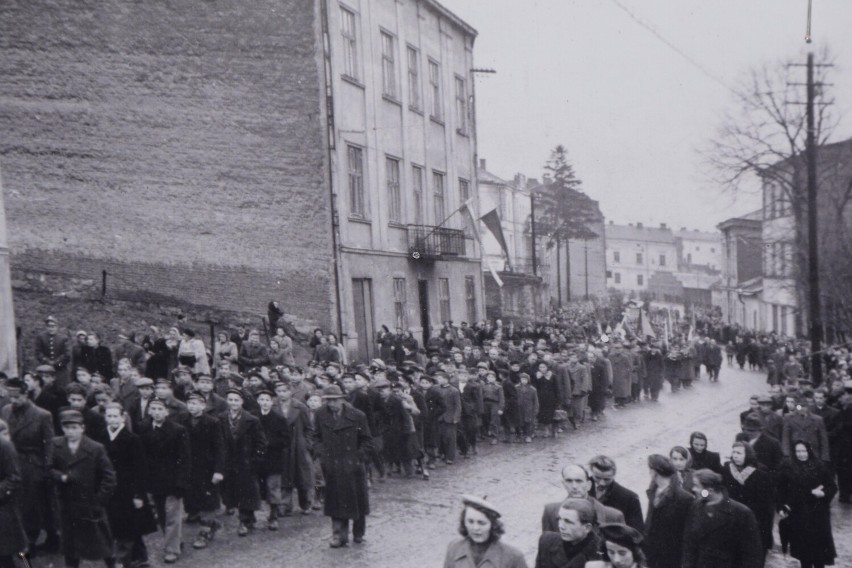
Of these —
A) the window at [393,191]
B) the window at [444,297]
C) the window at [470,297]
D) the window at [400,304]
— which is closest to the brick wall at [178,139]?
the window at [400,304]

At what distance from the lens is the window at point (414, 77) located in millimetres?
30312

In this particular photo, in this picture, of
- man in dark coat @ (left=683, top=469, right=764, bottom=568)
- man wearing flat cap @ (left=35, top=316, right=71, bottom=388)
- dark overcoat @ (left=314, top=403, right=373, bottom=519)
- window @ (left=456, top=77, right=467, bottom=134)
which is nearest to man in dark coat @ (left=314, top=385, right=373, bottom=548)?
dark overcoat @ (left=314, top=403, right=373, bottom=519)

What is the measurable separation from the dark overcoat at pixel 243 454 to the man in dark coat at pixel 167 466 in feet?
3.06

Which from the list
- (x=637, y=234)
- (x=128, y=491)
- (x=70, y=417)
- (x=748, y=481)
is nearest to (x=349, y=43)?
(x=128, y=491)

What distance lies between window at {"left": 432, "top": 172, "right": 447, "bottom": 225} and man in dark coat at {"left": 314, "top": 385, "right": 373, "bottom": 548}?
21.1m

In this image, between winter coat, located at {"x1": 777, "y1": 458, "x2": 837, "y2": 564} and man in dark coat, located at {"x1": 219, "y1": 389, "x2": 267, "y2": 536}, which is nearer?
winter coat, located at {"x1": 777, "y1": 458, "x2": 837, "y2": 564}

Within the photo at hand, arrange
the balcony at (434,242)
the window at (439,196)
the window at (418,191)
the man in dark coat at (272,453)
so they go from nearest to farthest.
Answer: the man in dark coat at (272,453)
the balcony at (434,242)
the window at (418,191)
the window at (439,196)

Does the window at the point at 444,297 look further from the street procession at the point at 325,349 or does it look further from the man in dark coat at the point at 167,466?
the man in dark coat at the point at 167,466

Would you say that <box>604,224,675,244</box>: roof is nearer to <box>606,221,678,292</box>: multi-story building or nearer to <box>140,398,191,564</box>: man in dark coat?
<box>606,221,678,292</box>: multi-story building

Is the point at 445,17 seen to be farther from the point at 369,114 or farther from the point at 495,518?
the point at 495,518

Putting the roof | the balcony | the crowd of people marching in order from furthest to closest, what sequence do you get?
the roof → the balcony → the crowd of people marching

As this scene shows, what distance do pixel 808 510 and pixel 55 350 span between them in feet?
41.4

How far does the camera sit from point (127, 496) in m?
9.43

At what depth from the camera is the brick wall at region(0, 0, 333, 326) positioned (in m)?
24.3
